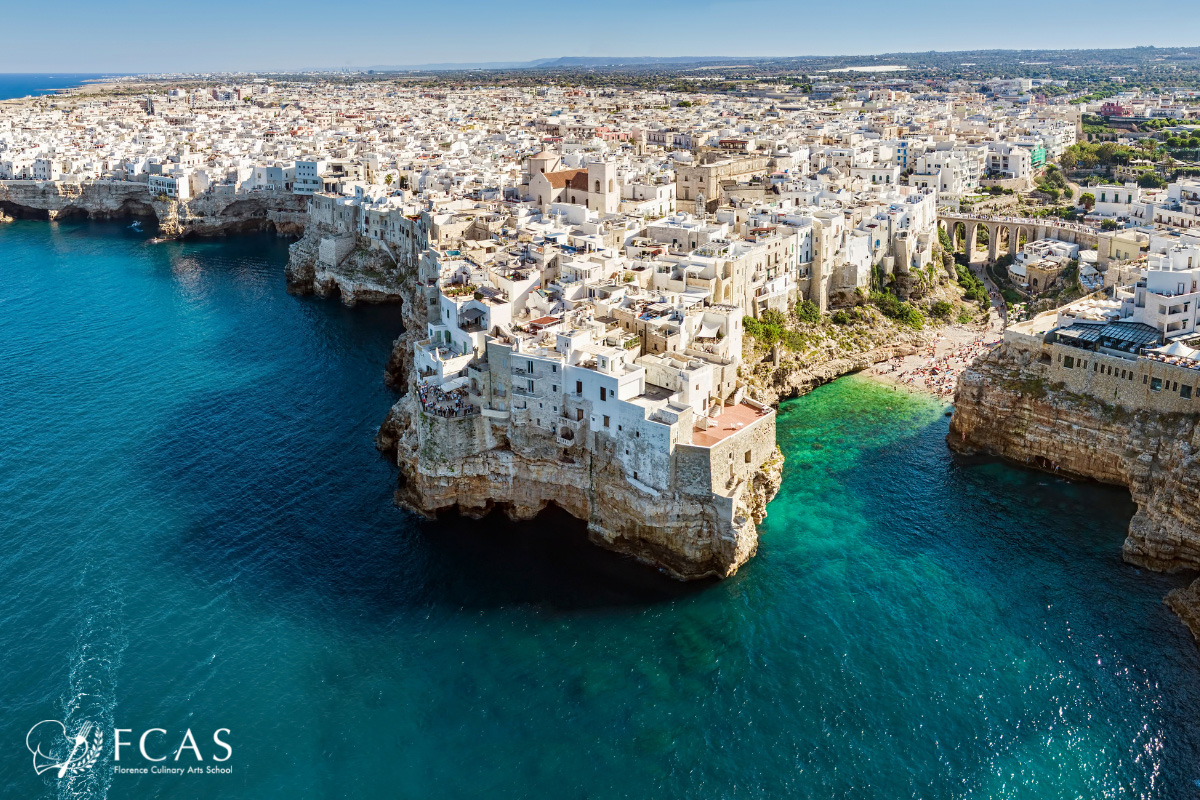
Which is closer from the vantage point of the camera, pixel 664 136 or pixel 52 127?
pixel 664 136

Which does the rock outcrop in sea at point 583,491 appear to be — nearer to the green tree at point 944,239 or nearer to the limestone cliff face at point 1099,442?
the limestone cliff face at point 1099,442

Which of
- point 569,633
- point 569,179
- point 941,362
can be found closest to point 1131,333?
point 941,362

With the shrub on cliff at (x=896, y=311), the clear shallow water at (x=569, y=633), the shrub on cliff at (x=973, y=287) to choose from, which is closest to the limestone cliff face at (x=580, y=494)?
the clear shallow water at (x=569, y=633)

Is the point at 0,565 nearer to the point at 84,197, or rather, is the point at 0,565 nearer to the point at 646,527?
the point at 646,527

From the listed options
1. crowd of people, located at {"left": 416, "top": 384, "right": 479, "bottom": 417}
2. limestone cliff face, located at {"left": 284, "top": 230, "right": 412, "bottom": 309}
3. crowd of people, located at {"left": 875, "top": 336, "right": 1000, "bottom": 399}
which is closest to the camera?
crowd of people, located at {"left": 416, "top": 384, "right": 479, "bottom": 417}

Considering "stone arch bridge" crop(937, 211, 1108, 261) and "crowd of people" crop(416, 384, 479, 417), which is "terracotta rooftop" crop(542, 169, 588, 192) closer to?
"stone arch bridge" crop(937, 211, 1108, 261)

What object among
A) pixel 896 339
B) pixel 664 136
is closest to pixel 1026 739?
pixel 896 339

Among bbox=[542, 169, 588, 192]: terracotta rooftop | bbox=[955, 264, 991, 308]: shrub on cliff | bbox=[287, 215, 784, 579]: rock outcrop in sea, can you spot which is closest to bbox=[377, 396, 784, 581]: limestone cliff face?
bbox=[287, 215, 784, 579]: rock outcrop in sea
